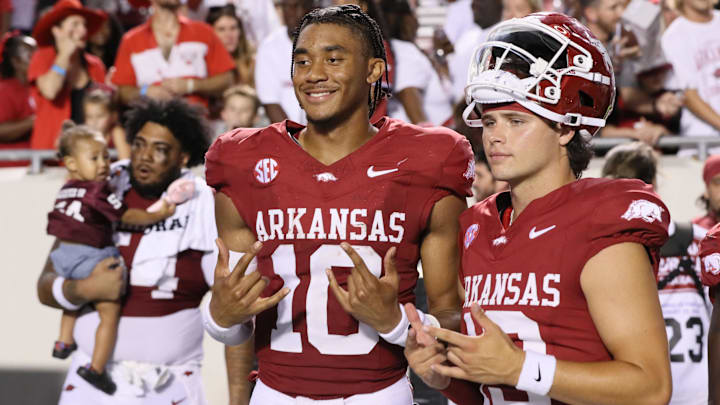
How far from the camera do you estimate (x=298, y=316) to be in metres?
2.82

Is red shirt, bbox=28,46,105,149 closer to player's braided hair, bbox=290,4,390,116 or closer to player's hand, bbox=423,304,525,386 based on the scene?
player's braided hair, bbox=290,4,390,116

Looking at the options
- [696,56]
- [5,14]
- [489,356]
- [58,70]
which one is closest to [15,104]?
[58,70]

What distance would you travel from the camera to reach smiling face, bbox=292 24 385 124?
283 centimetres

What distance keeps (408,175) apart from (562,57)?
0.59 metres

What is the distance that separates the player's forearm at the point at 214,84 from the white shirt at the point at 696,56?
8.45 ft

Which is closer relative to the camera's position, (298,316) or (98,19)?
(298,316)

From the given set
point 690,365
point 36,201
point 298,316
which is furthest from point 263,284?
point 36,201

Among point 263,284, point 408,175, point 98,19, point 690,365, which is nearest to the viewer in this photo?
point 263,284

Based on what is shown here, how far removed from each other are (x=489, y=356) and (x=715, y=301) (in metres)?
1.06

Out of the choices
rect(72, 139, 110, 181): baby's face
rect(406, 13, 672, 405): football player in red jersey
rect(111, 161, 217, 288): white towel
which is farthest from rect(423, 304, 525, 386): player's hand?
rect(72, 139, 110, 181): baby's face

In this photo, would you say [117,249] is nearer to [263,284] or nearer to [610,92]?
[263,284]

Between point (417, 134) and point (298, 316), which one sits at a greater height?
point (417, 134)

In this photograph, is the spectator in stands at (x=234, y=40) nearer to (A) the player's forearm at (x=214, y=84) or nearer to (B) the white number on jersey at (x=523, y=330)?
(A) the player's forearm at (x=214, y=84)

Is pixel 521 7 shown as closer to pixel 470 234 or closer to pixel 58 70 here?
pixel 58 70
